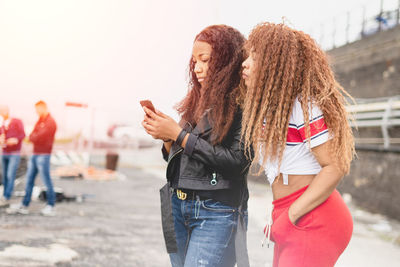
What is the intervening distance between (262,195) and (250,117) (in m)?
11.7

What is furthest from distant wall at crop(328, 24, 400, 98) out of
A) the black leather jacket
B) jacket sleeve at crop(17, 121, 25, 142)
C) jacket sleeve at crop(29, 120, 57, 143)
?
the black leather jacket

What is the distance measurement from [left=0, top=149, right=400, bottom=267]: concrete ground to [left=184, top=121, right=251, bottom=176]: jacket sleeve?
3.41 metres

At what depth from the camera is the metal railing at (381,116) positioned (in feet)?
34.5

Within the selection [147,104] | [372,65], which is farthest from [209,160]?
[372,65]

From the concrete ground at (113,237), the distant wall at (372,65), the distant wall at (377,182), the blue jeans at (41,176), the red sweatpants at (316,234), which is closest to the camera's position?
the red sweatpants at (316,234)

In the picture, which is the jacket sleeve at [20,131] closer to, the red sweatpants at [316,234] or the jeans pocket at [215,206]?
the jeans pocket at [215,206]

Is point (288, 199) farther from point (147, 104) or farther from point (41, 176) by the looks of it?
point (41, 176)

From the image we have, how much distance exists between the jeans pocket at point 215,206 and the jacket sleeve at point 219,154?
17 cm

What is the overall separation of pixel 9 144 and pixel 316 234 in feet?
27.7

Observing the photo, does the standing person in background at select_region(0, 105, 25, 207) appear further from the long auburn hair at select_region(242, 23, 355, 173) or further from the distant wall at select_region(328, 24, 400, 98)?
the distant wall at select_region(328, 24, 400, 98)

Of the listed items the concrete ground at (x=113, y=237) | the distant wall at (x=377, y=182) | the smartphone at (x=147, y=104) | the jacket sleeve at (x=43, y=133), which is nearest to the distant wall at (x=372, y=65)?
the distant wall at (x=377, y=182)

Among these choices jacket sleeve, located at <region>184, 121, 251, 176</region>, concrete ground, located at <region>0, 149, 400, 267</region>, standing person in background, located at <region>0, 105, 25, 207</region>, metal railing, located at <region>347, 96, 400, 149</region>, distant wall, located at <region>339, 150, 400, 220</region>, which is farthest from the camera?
metal railing, located at <region>347, 96, 400, 149</region>

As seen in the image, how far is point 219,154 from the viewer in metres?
1.99

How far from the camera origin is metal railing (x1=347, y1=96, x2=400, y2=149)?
10.5 metres
